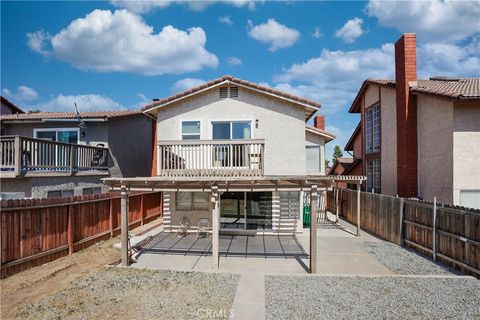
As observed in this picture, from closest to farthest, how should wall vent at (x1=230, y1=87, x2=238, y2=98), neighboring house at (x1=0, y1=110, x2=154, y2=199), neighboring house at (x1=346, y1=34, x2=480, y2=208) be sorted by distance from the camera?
1. neighboring house at (x1=346, y1=34, x2=480, y2=208)
2. neighboring house at (x1=0, y1=110, x2=154, y2=199)
3. wall vent at (x1=230, y1=87, x2=238, y2=98)

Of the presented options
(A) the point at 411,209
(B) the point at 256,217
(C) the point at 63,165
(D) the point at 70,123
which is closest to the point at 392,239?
(A) the point at 411,209

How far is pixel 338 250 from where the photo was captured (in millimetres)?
11133

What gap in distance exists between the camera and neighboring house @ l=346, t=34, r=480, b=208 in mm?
11375

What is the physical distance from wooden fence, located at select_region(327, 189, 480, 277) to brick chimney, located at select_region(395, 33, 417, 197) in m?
1.89

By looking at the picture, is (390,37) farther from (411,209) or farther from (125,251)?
(125,251)

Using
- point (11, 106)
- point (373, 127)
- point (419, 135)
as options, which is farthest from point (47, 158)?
point (373, 127)

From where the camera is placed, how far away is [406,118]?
14555mm

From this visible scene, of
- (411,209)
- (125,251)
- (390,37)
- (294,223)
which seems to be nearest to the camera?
(125,251)

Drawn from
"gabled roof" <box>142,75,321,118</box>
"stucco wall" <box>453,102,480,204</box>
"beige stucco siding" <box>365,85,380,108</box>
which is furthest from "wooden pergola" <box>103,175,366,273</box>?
"beige stucco siding" <box>365,85,380,108</box>

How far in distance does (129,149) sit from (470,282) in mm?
17732

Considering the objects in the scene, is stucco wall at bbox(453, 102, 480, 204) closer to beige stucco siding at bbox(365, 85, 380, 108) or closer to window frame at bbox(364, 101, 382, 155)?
window frame at bbox(364, 101, 382, 155)

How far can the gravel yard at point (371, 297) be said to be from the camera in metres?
6.11

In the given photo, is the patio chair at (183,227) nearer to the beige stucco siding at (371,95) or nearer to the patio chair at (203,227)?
the patio chair at (203,227)

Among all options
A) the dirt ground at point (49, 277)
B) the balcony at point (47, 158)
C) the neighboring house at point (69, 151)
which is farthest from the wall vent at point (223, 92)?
the dirt ground at point (49, 277)
